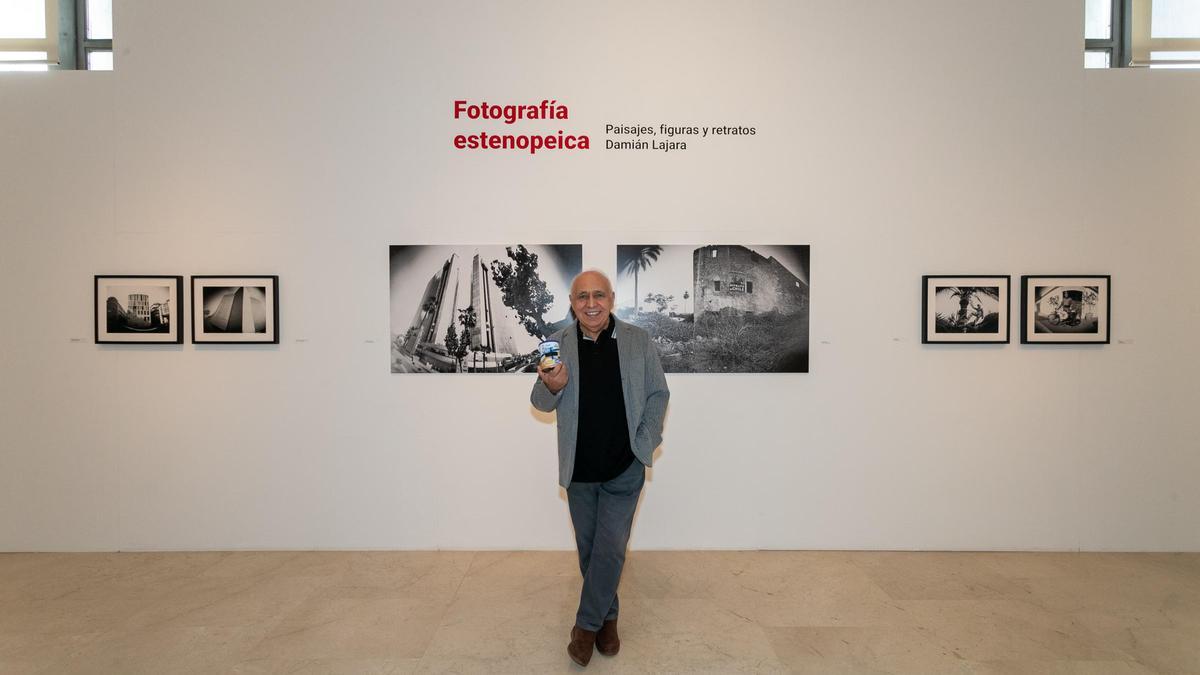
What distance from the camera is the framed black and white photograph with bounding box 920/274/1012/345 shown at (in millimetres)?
5320

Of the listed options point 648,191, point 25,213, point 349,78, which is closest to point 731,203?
point 648,191

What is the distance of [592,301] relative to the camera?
364cm

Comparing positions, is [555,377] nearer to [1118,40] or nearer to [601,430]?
[601,430]

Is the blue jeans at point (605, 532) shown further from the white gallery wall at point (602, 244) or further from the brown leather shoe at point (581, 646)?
the white gallery wall at point (602, 244)

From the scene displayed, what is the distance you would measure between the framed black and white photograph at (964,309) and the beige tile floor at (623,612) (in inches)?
72.0

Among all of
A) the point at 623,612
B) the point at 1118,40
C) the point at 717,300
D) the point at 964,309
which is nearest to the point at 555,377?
the point at 623,612

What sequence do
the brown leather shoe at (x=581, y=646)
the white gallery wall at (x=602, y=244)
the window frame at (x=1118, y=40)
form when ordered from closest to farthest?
1. the brown leather shoe at (x=581, y=646)
2. the white gallery wall at (x=602, y=244)
3. the window frame at (x=1118, y=40)

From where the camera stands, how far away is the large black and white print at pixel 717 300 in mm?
5320

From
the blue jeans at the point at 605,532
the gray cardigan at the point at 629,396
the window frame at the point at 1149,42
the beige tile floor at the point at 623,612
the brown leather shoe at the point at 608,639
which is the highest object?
the window frame at the point at 1149,42

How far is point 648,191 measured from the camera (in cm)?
534

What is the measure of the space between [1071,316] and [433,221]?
17.6 ft

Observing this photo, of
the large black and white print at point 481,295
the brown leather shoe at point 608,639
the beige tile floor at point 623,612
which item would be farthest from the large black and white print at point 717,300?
the brown leather shoe at point 608,639

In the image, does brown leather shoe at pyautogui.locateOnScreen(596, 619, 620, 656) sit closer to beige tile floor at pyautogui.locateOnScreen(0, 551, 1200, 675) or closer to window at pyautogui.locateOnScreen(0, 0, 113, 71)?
beige tile floor at pyautogui.locateOnScreen(0, 551, 1200, 675)

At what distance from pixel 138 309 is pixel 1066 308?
771cm
